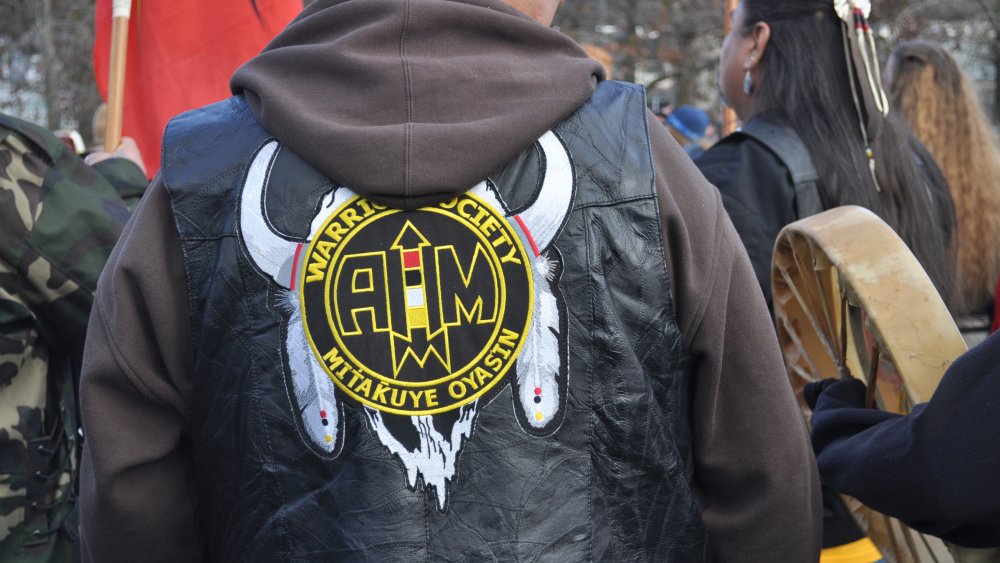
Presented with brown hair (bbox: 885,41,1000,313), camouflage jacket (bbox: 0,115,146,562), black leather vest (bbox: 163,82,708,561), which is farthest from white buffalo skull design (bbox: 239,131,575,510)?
brown hair (bbox: 885,41,1000,313)

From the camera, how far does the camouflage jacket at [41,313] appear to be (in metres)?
2.36

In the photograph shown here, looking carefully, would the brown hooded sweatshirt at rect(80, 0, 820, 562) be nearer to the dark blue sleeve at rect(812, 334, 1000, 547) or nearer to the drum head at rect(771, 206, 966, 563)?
the dark blue sleeve at rect(812, 334, 1000, 547)

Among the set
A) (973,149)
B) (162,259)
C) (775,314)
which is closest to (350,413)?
(162,259)

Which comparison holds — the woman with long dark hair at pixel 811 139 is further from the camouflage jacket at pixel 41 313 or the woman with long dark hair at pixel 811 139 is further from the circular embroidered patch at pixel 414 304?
the camouflage jacket at pixel 41 313

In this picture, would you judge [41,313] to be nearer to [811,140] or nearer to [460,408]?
[460,408]

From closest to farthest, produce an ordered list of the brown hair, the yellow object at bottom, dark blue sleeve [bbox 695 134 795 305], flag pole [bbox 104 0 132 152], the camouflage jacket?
the camouflage jacket < the yellow object at bottom < dark blue sleeve [bbox 695 134 795 305] < flag pole [bbox 104 0 132 152] < the brown hair

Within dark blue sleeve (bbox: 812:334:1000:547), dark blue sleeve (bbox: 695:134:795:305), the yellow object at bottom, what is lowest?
the yellow object at bottom

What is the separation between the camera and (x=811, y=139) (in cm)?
275

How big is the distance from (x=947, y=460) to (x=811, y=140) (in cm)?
141

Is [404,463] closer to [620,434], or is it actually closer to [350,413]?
[350,413]

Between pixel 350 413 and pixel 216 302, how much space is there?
0.28 metres

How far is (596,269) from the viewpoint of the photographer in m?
1.59

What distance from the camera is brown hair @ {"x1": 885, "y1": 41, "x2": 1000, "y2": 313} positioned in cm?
342

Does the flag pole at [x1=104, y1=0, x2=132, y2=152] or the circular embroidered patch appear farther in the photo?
the flag pole at [x1=104, y1=0, x2=132, y2=152]
